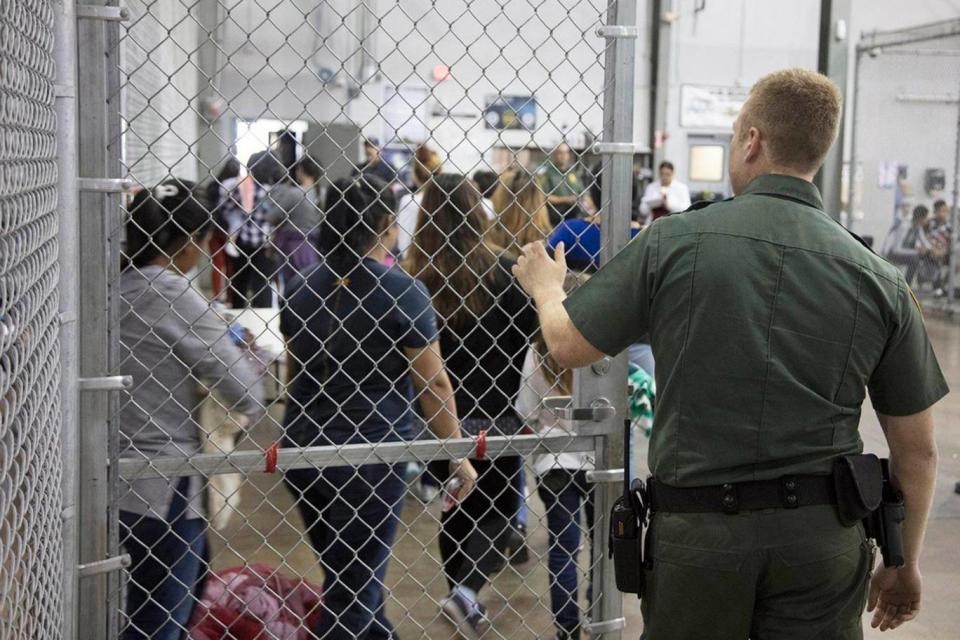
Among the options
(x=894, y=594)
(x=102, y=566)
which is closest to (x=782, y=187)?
(x=894, y=594)

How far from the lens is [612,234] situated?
8.54ft

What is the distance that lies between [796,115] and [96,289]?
1507 mm

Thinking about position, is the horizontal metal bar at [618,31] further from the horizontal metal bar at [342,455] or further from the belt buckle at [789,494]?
the belt buckle at [789,494]

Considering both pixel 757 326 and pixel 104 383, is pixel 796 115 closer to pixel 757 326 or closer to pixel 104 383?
pixel 757 326

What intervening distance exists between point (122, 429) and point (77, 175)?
35.2 inches

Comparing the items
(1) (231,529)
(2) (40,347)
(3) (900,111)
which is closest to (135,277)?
(2) (40,347)

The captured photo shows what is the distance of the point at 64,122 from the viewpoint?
2131 mm

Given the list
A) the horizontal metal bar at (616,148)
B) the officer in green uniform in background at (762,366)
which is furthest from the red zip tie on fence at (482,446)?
the horizontal metal bar at (616,148)

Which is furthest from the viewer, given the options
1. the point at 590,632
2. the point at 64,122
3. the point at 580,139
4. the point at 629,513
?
the point at 580,139

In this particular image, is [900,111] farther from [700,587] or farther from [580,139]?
[700,587]

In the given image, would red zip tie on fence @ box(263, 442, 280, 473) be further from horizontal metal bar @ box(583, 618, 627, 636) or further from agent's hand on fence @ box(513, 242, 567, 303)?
horizontal metal bar @ box(583, 618, 627, 636)

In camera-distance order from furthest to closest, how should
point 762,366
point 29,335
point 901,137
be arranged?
1. point 901,137
2. point 762,366
3. point 29,335

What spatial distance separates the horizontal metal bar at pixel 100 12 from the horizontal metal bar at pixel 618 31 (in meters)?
1.09

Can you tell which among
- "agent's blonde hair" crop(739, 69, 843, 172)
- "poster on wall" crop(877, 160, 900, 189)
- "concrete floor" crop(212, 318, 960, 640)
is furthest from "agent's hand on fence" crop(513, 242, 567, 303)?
"poster on wall" crop(877, 160, 900, 189)
